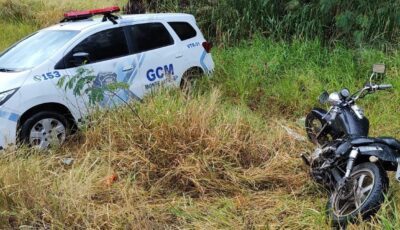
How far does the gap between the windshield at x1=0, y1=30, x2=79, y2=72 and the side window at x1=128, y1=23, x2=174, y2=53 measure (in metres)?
0.88

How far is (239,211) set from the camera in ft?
13.1

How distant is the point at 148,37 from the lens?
6.87 m

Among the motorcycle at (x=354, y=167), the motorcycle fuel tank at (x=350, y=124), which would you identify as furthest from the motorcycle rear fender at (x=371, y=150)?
the motorcycle fuel tank at (x=350, y=124)

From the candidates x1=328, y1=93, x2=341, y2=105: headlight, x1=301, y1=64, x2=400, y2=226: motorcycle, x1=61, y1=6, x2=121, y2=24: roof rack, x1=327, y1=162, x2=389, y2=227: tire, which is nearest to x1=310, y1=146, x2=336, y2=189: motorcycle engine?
x1=301, y1=64, x2=400, y2=226: motorcycle

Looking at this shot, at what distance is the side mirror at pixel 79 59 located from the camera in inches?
226

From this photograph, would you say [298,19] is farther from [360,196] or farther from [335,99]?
[360,196]

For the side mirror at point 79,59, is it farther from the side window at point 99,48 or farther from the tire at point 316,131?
the tire at point 316,131

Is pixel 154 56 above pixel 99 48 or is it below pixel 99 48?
below

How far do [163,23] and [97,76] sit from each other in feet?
5.42

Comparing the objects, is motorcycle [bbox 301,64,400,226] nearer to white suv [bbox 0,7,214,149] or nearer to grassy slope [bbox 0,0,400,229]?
grassy slope [bbox 0,0,400,229]

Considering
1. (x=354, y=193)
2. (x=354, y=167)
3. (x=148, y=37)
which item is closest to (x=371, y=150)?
(x=354, y=167)

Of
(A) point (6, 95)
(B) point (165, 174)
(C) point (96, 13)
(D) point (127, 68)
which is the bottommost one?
(B) point (165, 174)

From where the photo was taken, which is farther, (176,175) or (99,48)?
(99,48)

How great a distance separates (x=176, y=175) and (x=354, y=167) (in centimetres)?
170
